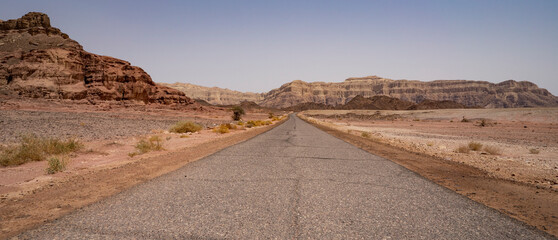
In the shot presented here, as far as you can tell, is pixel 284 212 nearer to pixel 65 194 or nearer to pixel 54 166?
pixel 65 194

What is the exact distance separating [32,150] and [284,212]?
32.7 ft

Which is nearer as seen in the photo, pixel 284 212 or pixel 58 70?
pixel 284 212

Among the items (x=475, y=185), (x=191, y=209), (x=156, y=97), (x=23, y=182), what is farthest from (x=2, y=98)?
(x=475, y=185)

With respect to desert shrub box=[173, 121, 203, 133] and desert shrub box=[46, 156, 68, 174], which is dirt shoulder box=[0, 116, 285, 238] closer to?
desert shrub box=[46, 156, 68, 174]

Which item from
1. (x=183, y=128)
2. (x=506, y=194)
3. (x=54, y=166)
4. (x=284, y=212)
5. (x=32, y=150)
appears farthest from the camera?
(x=183, y=128)

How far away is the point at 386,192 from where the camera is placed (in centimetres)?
499

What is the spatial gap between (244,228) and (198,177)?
305 centimetres

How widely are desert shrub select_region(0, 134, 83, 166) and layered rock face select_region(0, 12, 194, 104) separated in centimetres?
4791

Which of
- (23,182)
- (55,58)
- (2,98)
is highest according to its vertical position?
(55,58)

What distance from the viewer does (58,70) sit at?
50125mm

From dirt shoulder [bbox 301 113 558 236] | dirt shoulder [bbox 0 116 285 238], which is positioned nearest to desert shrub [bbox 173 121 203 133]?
dirt shoulder [bbox 0 116 285 238]

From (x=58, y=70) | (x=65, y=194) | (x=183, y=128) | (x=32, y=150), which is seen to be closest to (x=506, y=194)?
(x=65, y=194)

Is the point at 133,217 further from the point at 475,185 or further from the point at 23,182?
the point at 475,185

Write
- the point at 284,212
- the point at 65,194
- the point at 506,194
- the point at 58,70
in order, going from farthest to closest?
the point at 58,70
the point at 506,194
the point at 65,194
the point at 284,212
